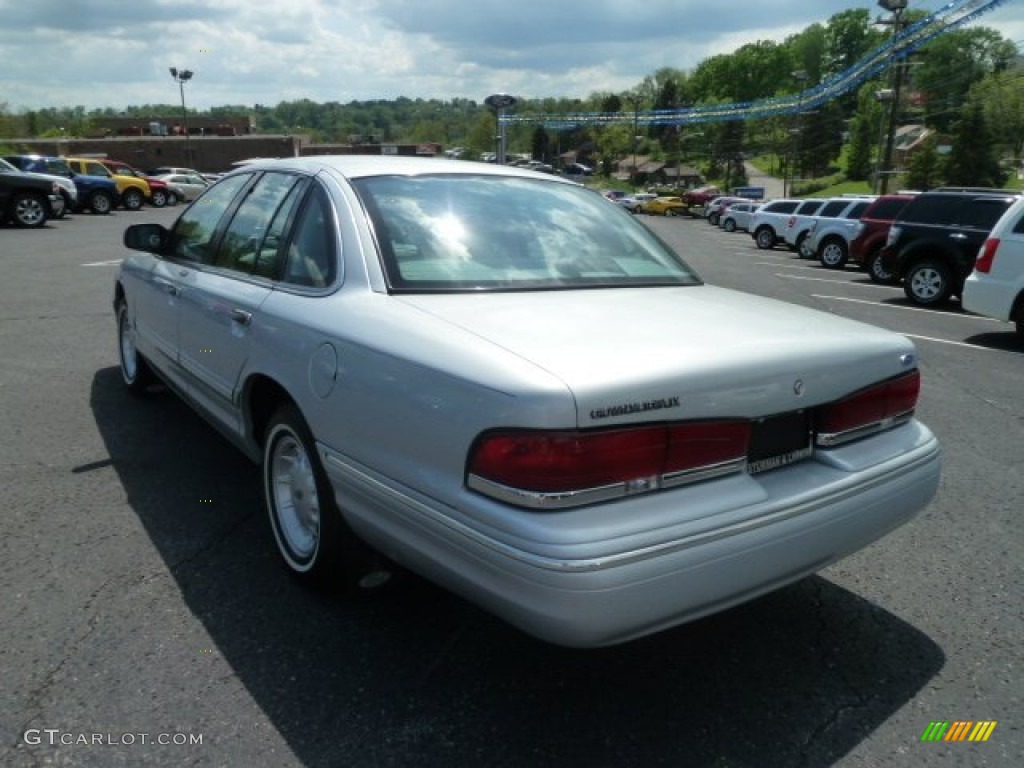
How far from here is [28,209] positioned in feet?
66.4

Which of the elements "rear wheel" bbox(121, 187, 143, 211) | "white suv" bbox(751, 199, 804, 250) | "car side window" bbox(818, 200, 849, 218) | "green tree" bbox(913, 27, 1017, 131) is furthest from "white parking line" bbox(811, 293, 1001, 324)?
"green tree" bbox(913, 27, 1017, 131)

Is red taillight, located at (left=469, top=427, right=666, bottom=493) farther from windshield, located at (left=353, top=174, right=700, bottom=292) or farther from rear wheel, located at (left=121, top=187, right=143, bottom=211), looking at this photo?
rear wheel, located at (left=121, top=187, right=143, bottom=211)

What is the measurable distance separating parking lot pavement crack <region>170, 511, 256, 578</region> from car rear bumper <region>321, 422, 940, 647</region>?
3.67ft

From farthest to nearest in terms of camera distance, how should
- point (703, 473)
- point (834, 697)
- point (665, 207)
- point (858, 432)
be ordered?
point (665, 207) → point (858, 432) → point (834, 697) → point (703, 473)

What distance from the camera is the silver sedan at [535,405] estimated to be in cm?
199

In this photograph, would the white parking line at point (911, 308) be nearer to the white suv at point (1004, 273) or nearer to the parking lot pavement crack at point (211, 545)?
the white suv at point (1004, 273)

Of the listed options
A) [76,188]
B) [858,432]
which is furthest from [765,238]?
[858,432]

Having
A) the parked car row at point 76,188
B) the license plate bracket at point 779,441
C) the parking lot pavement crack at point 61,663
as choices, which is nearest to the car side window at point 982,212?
the license plate bracket at point 779,441

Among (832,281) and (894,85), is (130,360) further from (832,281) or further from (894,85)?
(894,85)

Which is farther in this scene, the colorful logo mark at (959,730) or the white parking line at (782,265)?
the white parking line at (782,265)

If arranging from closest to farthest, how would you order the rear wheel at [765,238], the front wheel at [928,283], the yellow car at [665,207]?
the front wheel at [928,283]
the rear wheel at [765,238]
the yellow car at [665,207]

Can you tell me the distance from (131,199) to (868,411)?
103 feet

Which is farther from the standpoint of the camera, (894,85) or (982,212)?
(894,85)

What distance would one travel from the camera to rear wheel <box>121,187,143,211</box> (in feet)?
95.9
